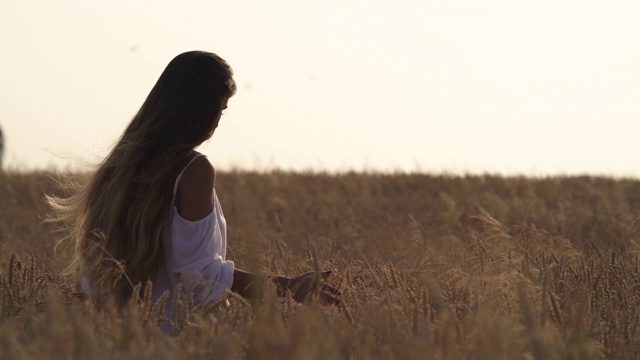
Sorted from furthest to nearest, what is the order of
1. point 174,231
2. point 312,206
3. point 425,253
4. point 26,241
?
point 312,206
point 26,241
point 425,253
point 174,231

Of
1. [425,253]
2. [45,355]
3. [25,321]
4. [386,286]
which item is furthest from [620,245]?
[45,355]

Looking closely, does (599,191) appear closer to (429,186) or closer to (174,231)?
(429,186)

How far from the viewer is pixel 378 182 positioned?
15.3 meters

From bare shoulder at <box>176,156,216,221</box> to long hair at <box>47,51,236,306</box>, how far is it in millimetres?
75

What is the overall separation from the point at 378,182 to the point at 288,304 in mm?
12230

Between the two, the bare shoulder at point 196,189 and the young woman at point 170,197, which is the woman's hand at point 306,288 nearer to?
the young woman at point 170,197

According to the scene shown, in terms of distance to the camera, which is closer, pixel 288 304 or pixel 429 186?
→ pixel 288 304

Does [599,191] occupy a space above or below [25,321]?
above

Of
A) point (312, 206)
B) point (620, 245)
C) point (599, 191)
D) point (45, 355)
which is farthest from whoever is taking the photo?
point (599, 191)

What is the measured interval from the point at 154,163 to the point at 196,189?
0.21 metres

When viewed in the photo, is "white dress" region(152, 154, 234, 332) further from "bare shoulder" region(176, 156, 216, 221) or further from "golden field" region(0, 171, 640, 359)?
"golden field" region(0, 171, 640, 359)

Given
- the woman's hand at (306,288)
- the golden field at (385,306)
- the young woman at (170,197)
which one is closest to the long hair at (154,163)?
the young woman at (170,197)

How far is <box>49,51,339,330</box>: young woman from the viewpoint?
344 centimetres

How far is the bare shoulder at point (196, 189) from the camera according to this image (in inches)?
134
